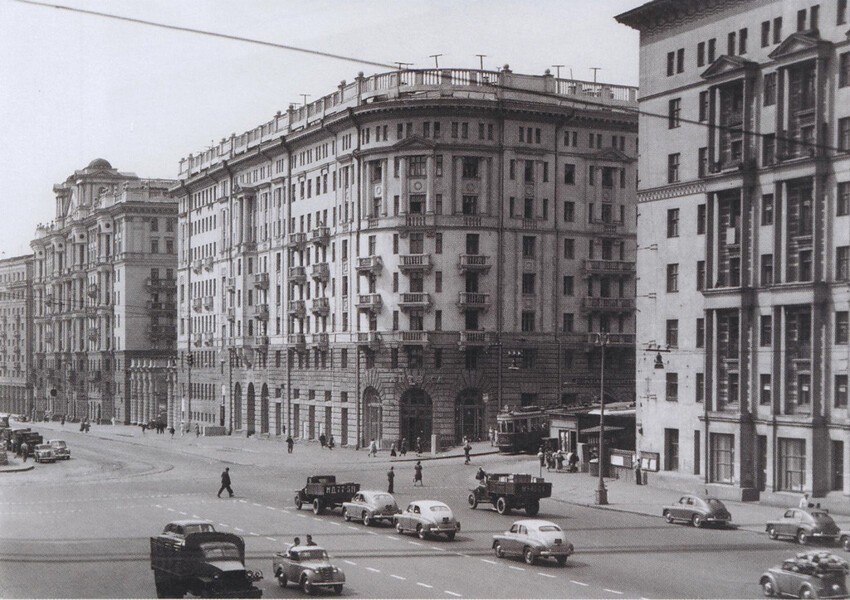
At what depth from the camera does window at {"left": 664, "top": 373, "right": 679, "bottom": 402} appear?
64562mm

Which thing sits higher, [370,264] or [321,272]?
[370,264]

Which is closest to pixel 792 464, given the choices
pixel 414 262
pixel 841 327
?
pixel 841 327

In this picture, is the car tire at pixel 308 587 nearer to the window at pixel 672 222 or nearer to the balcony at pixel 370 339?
the window at pixel 672 222

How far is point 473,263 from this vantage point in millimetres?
92750

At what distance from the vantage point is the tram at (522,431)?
8500cm

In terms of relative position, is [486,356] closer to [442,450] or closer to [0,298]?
[442,450]

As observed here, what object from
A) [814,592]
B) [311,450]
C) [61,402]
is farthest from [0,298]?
[814,592]

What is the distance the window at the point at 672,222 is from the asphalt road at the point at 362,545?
1730 cm

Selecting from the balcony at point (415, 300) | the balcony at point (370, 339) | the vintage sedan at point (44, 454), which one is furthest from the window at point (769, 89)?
the vintage sedan at point (44, 454)

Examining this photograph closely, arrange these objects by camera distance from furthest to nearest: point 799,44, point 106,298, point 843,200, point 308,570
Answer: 1. point 106,298
2. point 799,44
3. point 843,200
4. point 308,570

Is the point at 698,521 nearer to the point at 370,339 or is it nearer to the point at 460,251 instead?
the point at 460,251

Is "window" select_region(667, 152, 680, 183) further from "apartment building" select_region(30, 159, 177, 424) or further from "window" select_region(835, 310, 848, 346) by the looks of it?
"apartment building" select_region(30, 159, 177, 424)

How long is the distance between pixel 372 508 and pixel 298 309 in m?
59.6

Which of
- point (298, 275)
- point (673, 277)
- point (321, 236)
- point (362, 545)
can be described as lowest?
point (362, 545)
